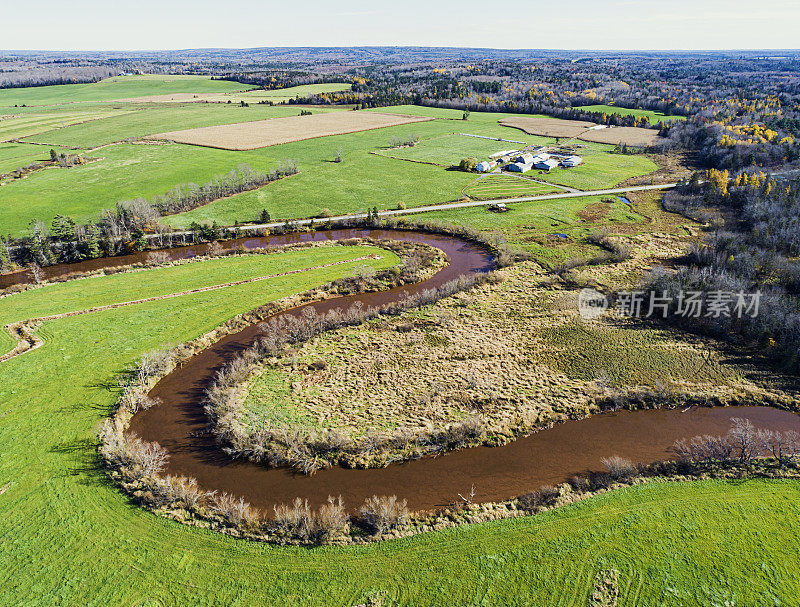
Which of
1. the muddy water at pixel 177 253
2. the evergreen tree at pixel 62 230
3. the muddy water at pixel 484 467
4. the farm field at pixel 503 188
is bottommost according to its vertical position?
the muddy water at pixel 484 467

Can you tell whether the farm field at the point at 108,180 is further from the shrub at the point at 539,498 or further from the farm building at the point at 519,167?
the shrub at the point at 539,498

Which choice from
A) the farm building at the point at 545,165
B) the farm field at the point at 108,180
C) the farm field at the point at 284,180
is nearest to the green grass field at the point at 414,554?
the farm field at the point at 284,180

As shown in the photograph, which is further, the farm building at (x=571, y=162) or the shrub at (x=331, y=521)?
the farm building at (x=571, y=162)

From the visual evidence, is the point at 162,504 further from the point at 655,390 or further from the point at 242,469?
the point at 655,390

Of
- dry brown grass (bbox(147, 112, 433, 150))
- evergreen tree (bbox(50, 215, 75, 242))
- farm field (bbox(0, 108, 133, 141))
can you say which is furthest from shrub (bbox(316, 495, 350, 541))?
farm field (bbox(0, 108, 133, 141))

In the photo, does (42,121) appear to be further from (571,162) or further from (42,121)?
(571,162)

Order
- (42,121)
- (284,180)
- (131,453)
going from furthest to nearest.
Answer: (42,121)
(284,180)
(131,453)

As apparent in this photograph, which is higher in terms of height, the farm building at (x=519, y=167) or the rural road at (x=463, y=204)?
the farm building at (x=519, y=167)

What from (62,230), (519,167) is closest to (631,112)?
(519,167)
